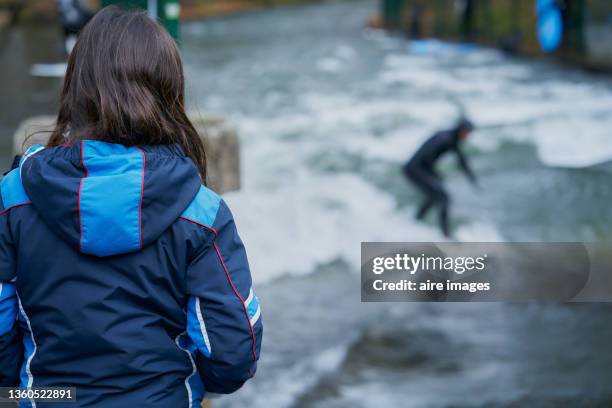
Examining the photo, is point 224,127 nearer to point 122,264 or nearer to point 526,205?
point 122,264

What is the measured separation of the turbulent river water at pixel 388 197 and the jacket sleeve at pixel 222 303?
638 mm

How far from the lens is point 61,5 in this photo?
8.53 m

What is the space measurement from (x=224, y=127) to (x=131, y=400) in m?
3.53

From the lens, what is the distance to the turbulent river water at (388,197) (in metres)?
5.55

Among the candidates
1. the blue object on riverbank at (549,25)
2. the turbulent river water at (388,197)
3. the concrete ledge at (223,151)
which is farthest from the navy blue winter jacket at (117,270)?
the blue object on riverbank at (549,25)

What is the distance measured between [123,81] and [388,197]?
353 inches

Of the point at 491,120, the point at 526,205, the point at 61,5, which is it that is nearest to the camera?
the point at 61,5

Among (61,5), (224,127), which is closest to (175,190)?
(224,127)

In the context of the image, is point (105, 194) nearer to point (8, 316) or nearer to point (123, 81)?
point (123, 81)

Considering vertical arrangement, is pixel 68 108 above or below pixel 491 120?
above

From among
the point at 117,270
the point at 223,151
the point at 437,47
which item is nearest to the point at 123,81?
the point at 117,270

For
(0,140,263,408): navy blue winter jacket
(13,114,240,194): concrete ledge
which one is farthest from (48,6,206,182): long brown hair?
(13,114,240,194): concrete ledge

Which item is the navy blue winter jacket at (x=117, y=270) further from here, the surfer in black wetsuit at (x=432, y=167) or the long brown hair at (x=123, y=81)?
the surfer in black wetsuit at (x=432, y=167)

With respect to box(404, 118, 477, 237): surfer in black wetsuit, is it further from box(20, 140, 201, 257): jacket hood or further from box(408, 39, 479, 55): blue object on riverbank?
box(408, 39, 479, 55): blue object on riverbank
